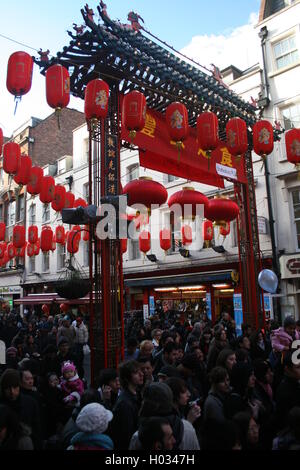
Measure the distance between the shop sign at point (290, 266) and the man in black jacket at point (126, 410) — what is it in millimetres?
11685

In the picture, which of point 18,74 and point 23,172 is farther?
point 23,172

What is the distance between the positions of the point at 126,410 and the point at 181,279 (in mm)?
14421

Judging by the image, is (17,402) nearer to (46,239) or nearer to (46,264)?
(46,239)

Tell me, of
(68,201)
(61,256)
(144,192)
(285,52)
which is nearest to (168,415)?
(144,192)

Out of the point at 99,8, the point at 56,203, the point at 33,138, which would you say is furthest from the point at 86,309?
the point at 99,8

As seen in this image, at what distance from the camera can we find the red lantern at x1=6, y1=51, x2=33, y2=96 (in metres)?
6.62

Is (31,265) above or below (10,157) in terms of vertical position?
below

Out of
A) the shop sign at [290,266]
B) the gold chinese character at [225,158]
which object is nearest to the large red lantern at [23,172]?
the gold chinese character at [225,158]

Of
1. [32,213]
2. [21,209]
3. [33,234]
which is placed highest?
[21,209]

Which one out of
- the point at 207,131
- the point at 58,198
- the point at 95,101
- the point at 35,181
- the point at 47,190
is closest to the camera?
the point at 95,101

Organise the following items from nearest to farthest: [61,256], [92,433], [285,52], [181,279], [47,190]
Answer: [92,433] < [47,190] < [285,52] < [181,279] < [61,256]

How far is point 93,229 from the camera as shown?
25.7ft

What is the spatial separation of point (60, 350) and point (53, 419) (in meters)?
2.01

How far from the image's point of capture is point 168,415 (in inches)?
124
